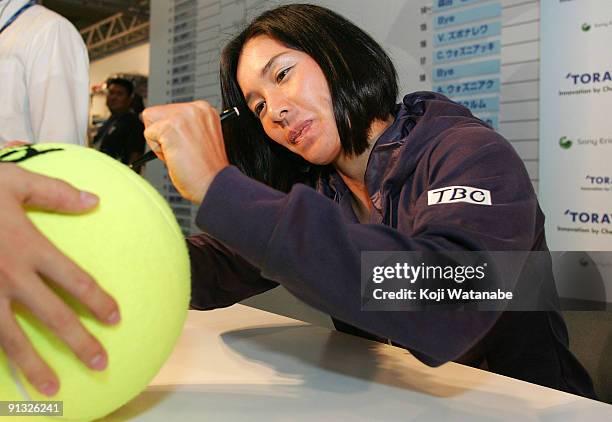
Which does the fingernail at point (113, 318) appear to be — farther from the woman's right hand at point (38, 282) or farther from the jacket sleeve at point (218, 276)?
the jacket sleeve at point (218, 276)

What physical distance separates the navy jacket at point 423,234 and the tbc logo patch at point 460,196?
10 mm

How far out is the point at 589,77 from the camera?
57.8 inches

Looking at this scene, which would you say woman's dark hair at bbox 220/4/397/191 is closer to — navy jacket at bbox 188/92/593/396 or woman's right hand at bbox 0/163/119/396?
navy jacket at bbox 188/92/593/396

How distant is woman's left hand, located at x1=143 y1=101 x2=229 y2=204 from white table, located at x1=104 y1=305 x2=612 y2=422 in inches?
9.9

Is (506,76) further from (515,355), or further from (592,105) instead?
(515,355)

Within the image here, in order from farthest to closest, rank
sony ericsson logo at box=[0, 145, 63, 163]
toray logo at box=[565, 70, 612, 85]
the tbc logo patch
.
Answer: toray logo at box=[565, 70, 612, 85] < the tbc logo patch < sony ericsson logo at box=[0, 145, 63, 163]

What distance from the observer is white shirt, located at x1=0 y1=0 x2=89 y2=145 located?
1.68 metres

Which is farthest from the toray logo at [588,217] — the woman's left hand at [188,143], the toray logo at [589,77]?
the woman's left hand at [188,143]

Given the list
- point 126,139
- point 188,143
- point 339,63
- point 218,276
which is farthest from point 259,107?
point 126,139

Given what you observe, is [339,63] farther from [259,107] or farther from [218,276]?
[218,276]

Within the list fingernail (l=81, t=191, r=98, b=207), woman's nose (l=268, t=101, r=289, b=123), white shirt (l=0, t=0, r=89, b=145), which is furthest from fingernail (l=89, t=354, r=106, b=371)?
white shirt (l=0, t=0, r=89, b=145)

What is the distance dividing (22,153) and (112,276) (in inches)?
7.3

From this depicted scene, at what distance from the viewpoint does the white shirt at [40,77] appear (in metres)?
1.68

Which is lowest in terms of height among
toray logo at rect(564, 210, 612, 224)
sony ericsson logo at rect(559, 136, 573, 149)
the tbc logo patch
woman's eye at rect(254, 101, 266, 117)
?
toray logo at rect(564, 210, 612, 224)
